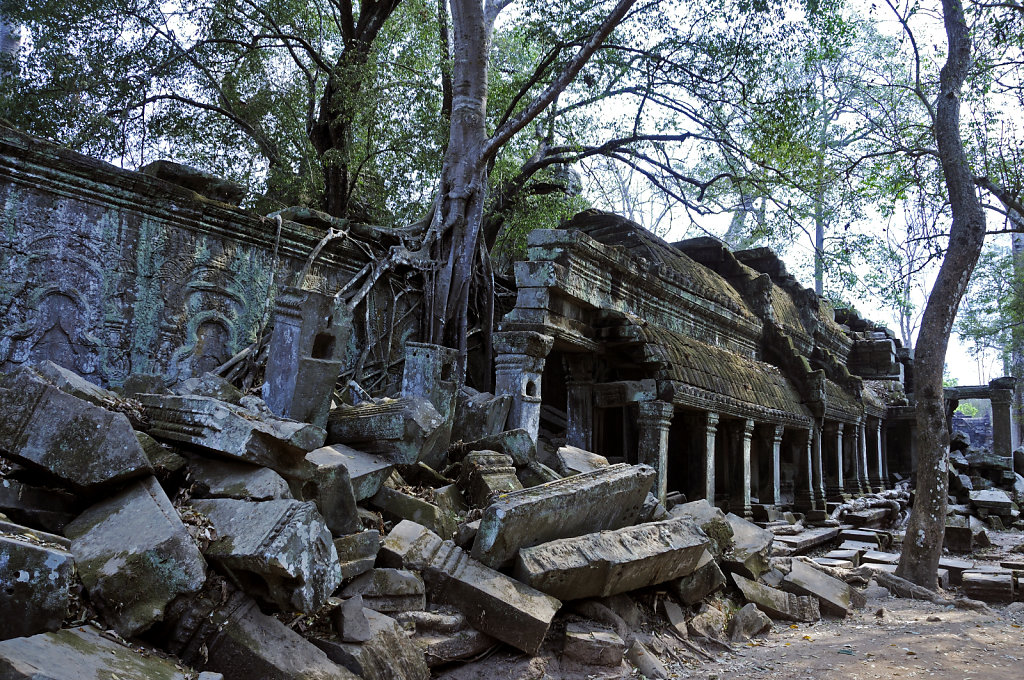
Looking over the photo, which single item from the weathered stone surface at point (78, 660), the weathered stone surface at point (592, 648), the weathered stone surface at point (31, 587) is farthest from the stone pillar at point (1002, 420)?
the weathered stone surface at point (31, 587)

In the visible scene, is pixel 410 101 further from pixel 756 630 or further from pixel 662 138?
pixel 756 630

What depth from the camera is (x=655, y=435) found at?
788 centimetres

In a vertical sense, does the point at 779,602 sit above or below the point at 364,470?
below

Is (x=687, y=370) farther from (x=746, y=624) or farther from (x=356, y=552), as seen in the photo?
(x=356, y=552)

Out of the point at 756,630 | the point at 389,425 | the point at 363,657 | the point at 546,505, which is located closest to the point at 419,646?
the point at 363,657

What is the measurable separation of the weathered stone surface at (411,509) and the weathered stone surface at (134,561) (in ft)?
5.11

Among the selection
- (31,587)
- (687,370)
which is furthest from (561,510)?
(687,370)

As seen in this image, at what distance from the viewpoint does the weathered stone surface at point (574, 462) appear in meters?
5.76

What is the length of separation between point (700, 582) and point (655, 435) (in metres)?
2.79

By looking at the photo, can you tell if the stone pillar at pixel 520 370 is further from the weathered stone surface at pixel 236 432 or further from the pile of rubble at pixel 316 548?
the weathered stone surface at pixel 236 432

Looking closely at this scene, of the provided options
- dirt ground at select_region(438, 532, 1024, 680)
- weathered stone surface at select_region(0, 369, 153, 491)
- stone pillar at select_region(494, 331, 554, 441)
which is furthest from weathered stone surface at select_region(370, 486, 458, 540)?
stone pillar at select_region(494, 331, 554, 441)

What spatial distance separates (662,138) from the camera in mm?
10070

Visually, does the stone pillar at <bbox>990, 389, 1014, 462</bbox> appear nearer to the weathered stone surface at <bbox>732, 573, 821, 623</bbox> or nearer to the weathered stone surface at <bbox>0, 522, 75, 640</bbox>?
the weathered stone surface at <bbox>732, 573, 821, 623</bbox>

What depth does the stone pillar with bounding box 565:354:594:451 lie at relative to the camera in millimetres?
8117
